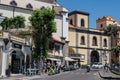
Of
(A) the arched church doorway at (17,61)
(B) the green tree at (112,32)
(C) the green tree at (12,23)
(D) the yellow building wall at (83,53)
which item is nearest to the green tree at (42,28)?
(A) the arched church doorway at (17,61)

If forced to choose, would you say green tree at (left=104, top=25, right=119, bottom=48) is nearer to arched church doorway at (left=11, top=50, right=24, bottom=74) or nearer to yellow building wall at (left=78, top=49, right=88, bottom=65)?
yellow building wall at (left=78, top=49, right=88, bottom=65)

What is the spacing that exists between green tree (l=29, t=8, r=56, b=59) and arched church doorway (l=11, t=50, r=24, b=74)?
2.24 m

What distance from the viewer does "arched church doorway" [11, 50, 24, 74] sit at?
1791 inches

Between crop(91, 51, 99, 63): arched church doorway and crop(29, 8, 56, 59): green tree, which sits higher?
crop(29, 8, 56, 59): green tree

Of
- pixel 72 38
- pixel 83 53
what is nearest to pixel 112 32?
pixel 83 53

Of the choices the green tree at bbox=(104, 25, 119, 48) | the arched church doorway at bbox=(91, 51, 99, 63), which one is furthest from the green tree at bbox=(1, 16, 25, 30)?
the green tree at bbox=(104, 25, 119, 48)

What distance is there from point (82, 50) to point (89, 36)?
4598 mm

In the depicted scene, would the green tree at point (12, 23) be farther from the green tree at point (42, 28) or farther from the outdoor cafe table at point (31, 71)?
the outdoor cafe table at point (31, 71)

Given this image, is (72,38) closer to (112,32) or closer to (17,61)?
(112,32)

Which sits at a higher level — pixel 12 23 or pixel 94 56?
pixel 12 23

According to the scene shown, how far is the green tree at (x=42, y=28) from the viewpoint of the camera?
4794 centimetres

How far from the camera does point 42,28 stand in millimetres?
48594

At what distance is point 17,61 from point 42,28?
19.8ft

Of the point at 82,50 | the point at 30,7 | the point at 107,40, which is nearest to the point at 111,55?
the point at 107,40
